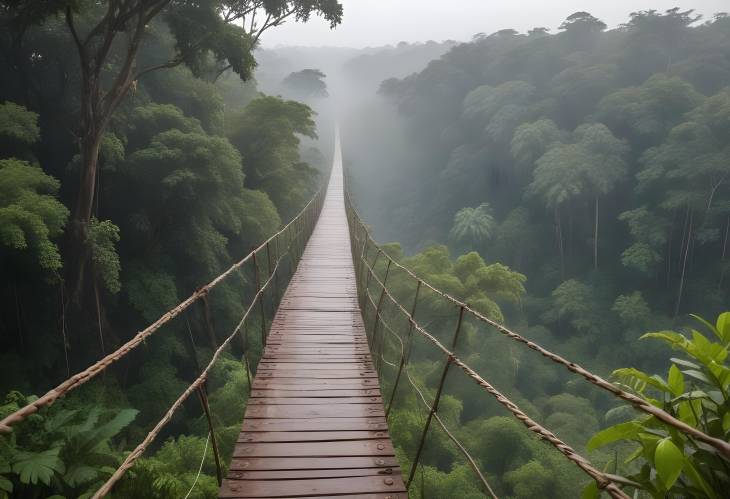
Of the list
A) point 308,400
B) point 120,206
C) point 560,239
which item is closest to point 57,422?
point 308,400

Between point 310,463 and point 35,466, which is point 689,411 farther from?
point 35,466

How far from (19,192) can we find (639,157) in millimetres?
20262

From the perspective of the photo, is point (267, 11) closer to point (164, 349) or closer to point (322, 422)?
point (164, 349)

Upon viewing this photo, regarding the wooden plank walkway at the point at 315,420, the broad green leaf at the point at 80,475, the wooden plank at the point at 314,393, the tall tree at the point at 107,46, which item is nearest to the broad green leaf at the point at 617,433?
the wooden plank walkway at the point at 315,420

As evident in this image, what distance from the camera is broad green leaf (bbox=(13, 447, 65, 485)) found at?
245 centimetres

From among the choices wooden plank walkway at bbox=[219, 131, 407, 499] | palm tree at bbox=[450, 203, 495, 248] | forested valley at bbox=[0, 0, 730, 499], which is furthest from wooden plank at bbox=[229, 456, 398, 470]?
palm tree at bbox=[450, 203, 495, 248]

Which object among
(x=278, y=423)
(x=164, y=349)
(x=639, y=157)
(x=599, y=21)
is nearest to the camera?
(x=278, y=423)

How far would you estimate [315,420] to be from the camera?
2.46 meters

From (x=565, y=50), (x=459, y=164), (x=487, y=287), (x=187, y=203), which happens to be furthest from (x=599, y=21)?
(x=187, y=203)

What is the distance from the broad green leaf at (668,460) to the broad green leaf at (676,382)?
1.17 ft

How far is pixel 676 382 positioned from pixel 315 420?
1.88 m

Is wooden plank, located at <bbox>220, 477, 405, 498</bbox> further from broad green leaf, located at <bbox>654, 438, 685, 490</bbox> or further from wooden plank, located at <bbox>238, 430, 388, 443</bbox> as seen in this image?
broad green leaf, located at <bbox>654, 438, 685, 490</bbox>

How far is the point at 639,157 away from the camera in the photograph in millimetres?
17328

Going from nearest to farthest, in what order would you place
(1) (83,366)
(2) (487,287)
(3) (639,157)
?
(1) (83,366) < (2) (487,287) < (3) (639,157)
